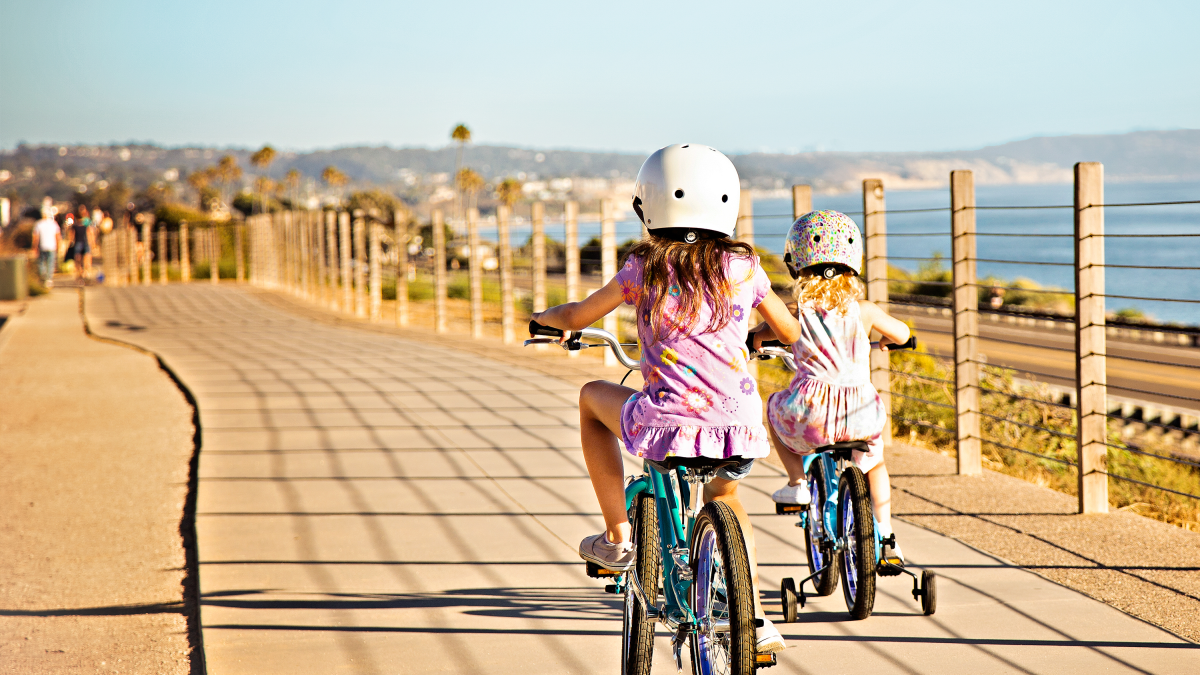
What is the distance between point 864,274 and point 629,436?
4.97 meters

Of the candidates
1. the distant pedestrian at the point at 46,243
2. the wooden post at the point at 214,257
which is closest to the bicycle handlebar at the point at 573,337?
the distant pedestrian at the point at 46,243

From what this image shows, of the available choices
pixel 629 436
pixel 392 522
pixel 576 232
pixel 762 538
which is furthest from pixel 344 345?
pixel 629 436

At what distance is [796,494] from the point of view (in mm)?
4184

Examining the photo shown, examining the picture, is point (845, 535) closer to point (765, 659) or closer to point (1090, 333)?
point (765, 659)

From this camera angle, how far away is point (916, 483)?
6.36 meters

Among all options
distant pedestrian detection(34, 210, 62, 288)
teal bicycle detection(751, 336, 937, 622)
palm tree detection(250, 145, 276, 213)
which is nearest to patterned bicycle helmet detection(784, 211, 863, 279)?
teal bicycle detection(751, 336, 937, 622)

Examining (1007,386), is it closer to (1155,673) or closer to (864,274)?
(864,274)

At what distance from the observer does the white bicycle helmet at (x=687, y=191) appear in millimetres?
2932

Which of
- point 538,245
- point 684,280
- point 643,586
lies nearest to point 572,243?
point 538,245

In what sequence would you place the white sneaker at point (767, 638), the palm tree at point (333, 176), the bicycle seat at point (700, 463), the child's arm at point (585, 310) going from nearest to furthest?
the white sneaker at point (767, 638) → the bicycle seat at point (700, 463) → the child's arm at point (585, 310) → the palm tree at point (333, 176)

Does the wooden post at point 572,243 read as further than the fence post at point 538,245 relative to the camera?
No

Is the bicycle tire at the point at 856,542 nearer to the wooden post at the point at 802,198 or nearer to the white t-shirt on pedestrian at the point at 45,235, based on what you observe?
the wooden post at the point at 802,198

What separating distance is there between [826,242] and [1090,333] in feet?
7.22

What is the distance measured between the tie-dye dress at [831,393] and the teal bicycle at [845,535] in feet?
0.19
